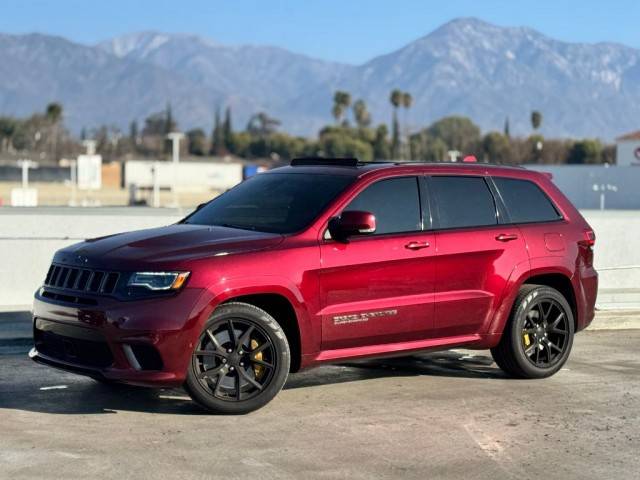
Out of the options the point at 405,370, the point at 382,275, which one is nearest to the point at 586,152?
the point at 405,370

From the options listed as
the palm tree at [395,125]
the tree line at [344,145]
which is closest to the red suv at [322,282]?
the tree line at [344,145]

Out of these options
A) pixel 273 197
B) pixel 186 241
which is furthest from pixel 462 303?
pixel 186 241

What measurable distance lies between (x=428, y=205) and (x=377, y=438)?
221 centimetres

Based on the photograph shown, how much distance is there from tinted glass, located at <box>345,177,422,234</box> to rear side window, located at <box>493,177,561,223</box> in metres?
0.95

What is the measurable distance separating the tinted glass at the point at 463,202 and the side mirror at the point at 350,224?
3.09 ft

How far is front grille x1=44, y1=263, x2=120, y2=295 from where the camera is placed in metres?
7.41

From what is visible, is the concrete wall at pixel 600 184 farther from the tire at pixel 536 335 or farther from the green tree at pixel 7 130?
the green tree at pixel 7 130

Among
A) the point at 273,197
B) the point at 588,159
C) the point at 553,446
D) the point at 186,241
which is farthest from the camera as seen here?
the point at 588,159

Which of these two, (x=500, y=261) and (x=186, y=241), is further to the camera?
(x=500, y=261)

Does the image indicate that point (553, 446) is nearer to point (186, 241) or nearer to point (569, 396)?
point (569, 396)

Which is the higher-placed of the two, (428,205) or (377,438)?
(428,205)

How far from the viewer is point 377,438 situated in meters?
7.15

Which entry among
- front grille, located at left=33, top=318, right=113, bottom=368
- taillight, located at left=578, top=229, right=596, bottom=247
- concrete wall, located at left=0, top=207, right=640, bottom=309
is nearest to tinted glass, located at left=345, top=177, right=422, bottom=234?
taillight, located at left=578, top=229, right=596, bottom=247

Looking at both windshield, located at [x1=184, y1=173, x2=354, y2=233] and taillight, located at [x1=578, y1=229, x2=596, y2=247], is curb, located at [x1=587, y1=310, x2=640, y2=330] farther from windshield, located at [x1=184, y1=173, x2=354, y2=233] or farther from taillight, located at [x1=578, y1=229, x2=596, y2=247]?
windshield, located at [x1=184, y1=173, x2=354, y2=233]
